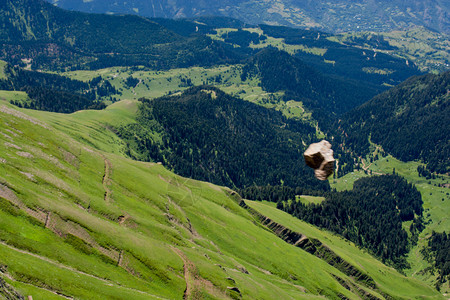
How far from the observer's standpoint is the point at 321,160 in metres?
22.9

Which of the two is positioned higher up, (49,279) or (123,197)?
(49,279)

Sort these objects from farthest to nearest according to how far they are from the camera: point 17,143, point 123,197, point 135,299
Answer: point 123,197, point 17,143, point 135,299

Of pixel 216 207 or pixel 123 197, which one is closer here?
pixel 123 197

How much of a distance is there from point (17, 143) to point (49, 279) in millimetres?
65107

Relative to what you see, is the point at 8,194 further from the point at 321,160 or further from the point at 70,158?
the point at 321,160

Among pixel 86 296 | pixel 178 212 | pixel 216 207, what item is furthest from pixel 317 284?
pixel 86 296

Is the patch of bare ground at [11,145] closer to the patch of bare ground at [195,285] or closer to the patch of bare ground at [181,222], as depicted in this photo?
the patch of bare ground at [181,222]

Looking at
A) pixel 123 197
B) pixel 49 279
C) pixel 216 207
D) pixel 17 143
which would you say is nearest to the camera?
pixel 49 279

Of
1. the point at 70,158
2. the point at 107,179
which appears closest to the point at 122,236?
the point at 107,179

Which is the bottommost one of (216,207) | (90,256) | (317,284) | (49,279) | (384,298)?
(384,298)

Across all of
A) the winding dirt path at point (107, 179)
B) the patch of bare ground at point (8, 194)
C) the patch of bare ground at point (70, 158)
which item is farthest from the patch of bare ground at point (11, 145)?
the patch of bare ground at point (8, 194)

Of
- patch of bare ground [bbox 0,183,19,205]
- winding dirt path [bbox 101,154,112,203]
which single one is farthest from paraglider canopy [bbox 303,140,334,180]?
winding dirt path [bbox 101,154,112,203]

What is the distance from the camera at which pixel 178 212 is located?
432 feet

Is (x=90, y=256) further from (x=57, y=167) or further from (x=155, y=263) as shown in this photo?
(x=57, y=167)
